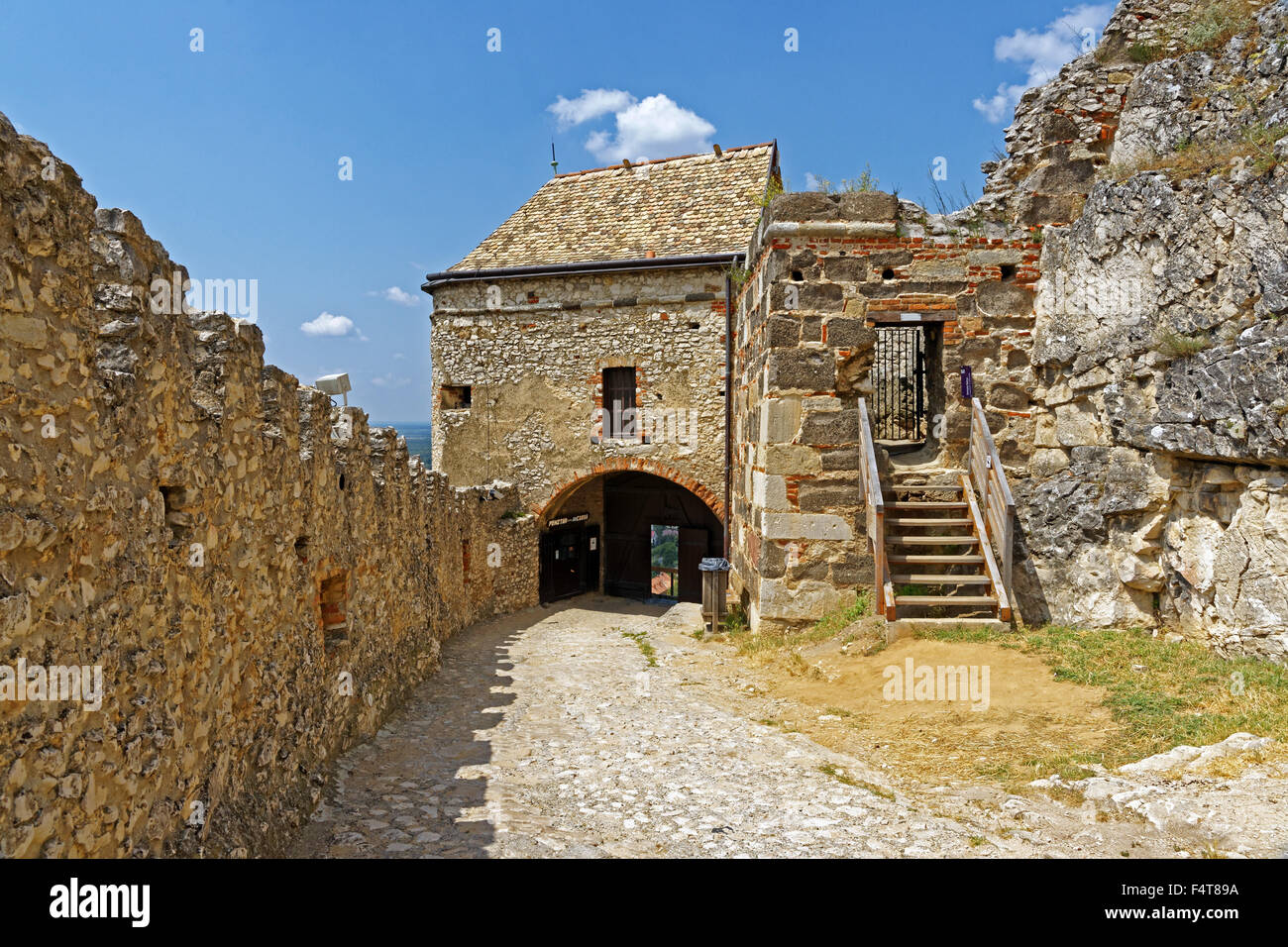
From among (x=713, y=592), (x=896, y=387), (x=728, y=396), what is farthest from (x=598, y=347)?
(x=713, y=592)

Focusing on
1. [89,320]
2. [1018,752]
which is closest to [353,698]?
[89,320]

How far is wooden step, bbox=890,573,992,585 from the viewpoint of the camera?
26.9 feet

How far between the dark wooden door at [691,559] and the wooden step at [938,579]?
9.45 metres

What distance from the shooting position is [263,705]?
464cm

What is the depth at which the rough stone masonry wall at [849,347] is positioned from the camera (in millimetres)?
9523

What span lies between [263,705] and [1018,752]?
4703 mm

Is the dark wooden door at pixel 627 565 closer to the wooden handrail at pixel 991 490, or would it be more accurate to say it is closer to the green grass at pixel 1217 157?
the wooden handrail at pixel 991 490

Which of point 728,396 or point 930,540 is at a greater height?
point 728,396

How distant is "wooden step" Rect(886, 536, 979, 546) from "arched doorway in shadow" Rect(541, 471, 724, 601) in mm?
8770

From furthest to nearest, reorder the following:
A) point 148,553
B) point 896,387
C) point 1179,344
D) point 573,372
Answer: point 573,372, point 896,387, point 1179,344, point 148,553

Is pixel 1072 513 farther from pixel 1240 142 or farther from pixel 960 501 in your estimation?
pixel 1240 142

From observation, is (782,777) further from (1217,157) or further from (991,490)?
(1217,157)

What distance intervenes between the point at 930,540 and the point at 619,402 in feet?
26.9

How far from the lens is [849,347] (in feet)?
31.4
